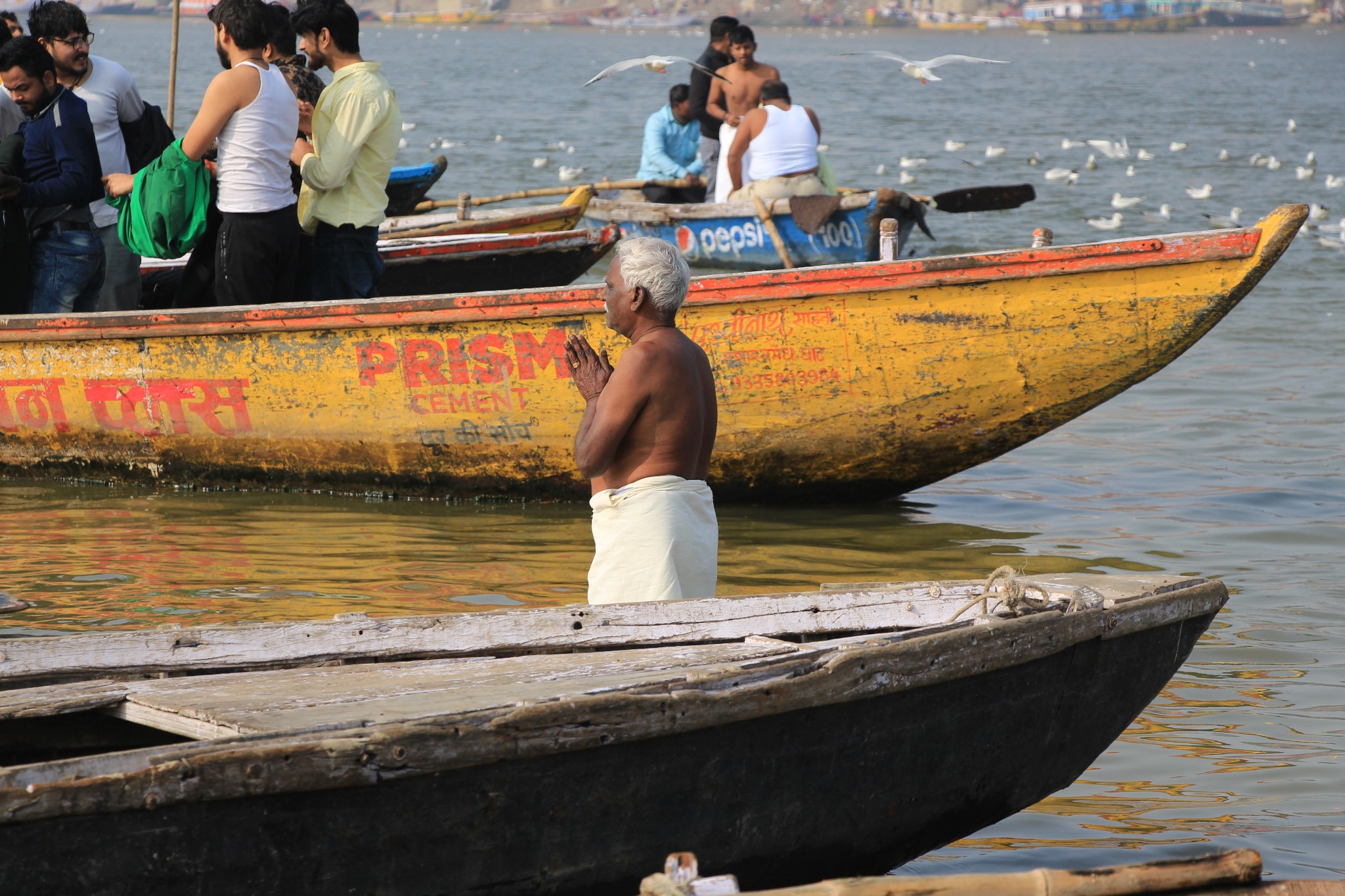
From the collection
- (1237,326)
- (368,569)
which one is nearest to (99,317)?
(368,569)

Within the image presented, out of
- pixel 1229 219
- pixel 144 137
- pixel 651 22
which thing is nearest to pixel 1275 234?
pixel 144 137

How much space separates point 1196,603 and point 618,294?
5.46 ft

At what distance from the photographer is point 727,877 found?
8.69ft

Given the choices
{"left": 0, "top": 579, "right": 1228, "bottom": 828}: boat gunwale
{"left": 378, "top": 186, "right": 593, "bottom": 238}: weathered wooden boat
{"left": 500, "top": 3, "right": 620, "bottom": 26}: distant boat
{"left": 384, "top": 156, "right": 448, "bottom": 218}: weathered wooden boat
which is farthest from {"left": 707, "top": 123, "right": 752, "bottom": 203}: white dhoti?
{"left": 500, "top": 3, "right": 620, "bottom": 26}: distant boat

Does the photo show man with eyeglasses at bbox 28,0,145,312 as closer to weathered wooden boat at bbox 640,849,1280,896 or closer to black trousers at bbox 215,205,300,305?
black trousers at bbox 215,205,300,305

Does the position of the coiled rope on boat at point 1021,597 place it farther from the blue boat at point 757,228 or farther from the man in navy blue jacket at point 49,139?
the blue boat at point 757,228

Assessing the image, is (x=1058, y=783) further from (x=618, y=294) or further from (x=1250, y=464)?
(x=1250, y=464)

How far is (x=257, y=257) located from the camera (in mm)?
6844

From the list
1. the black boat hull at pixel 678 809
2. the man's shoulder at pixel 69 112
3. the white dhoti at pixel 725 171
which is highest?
the man's shoulder at pixel 69 112

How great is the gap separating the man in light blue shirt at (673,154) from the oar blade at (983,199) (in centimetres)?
382

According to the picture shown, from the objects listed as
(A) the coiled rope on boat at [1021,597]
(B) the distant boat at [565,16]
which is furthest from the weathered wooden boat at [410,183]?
(B) the distant boat at [565,16]

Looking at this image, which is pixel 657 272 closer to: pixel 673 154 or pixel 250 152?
pixel 250 152

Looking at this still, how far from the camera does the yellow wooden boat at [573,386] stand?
254 inches

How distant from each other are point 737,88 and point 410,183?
2740 millimetres
